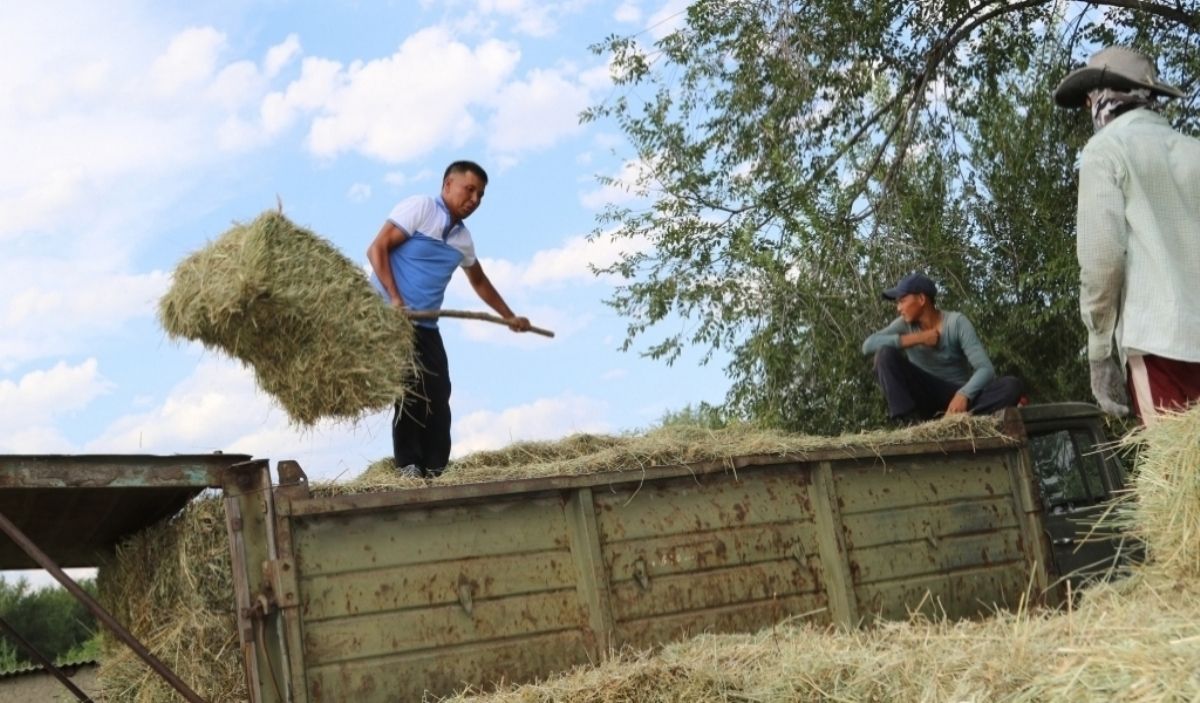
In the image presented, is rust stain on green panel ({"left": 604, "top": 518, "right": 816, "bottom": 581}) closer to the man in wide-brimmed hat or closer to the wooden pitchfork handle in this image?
the man in wide-brimmed hat

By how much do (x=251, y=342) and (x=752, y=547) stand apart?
248 cm

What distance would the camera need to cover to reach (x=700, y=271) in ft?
40.0

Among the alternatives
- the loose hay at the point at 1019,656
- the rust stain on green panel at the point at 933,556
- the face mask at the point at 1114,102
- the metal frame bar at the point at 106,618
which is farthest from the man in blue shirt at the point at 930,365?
the metal frame bar at the point at 106,618

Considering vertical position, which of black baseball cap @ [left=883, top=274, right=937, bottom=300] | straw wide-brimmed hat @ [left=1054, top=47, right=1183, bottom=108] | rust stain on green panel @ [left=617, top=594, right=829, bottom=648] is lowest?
rust stain on green panel @ [left=617, top=594, right=829, bottom=648]

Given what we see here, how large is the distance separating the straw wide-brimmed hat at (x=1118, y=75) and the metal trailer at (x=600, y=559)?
1870mm

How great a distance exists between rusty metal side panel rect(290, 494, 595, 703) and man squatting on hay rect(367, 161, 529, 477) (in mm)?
1200

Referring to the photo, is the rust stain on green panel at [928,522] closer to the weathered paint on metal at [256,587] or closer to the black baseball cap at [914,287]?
the black baseball cap at [914,287]

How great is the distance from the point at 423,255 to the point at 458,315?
0.36 metres

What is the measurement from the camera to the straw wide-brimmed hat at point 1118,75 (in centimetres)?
525

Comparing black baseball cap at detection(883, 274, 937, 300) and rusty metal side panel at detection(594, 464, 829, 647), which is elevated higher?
black baseball cap at detection(883, 274, 937, 300)

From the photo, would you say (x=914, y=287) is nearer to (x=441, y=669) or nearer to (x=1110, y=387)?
(x=1110, y=387)

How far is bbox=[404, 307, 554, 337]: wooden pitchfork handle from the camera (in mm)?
6602

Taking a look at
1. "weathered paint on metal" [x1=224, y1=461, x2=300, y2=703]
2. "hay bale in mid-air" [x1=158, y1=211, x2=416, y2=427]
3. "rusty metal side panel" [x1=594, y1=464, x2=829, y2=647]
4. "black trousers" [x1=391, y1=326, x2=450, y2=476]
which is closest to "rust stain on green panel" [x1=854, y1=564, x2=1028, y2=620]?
"rusty metal side panel" [x1=594, y1=464, x2=829, y2=647]

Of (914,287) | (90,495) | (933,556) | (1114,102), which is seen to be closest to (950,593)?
(933,556)
